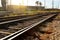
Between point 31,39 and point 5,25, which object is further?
point 5,25

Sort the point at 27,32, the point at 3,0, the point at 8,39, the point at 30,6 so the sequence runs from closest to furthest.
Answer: the point at 8,39
the point at 27,32
the point at 3,0
the point at 30,6

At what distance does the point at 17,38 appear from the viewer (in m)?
4.74

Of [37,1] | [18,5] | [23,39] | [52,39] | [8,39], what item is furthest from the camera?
[37,1]

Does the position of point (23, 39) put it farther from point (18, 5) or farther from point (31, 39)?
point (18, 5)

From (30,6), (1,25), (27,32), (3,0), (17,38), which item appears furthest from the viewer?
(30,6)

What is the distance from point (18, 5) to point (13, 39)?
9628 centimetres

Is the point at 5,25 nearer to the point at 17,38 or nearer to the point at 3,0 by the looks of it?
the point at 17,38

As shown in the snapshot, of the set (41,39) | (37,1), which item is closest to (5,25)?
(41,39)

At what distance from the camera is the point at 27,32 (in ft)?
19.7

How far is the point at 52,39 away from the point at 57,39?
0.17m

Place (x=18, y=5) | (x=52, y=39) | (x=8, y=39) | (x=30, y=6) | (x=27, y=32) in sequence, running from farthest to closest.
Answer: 1. (x=30, y=6)
2. (x=18, y=5)
3. (x=27, y=32)
4. (x=52, y=39)
5. (x=8, y=39)

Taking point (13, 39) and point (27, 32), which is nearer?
point (13, 39)

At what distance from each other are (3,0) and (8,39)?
169ft

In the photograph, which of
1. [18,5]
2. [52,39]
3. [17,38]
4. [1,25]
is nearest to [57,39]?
[52,39]
